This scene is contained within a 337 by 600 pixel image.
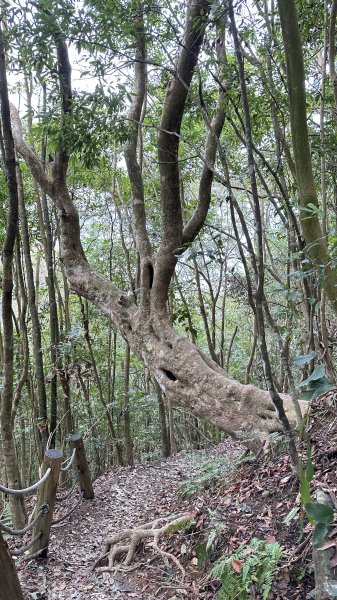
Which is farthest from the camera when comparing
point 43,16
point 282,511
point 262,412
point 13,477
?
point 13,477

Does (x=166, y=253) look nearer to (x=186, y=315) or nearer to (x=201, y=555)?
(x=186, y=315)

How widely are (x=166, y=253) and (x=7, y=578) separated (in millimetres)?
3724

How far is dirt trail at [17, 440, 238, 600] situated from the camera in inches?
143

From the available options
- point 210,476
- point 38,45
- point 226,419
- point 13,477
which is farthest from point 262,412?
point 38,45

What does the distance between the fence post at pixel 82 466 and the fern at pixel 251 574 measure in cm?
330

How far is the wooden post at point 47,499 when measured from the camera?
4.16 metres

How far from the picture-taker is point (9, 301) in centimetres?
470

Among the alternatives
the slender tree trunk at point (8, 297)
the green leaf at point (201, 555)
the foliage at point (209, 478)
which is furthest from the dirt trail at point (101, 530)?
the slender tree trunk at point (8, 297)

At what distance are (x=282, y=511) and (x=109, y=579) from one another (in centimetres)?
167

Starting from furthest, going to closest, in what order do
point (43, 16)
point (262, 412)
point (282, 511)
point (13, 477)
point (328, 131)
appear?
point (328, 131)
point (13, 477)
point (262, 412)
point (43, 16)
point (282, 511)

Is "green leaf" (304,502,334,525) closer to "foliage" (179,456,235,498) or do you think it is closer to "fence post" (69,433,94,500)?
"foliage" (179,456,235,498)

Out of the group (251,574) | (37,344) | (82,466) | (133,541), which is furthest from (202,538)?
(37,344)

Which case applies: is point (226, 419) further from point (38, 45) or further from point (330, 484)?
point (38, 45)

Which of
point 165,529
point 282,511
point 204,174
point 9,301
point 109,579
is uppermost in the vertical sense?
point 204,174
